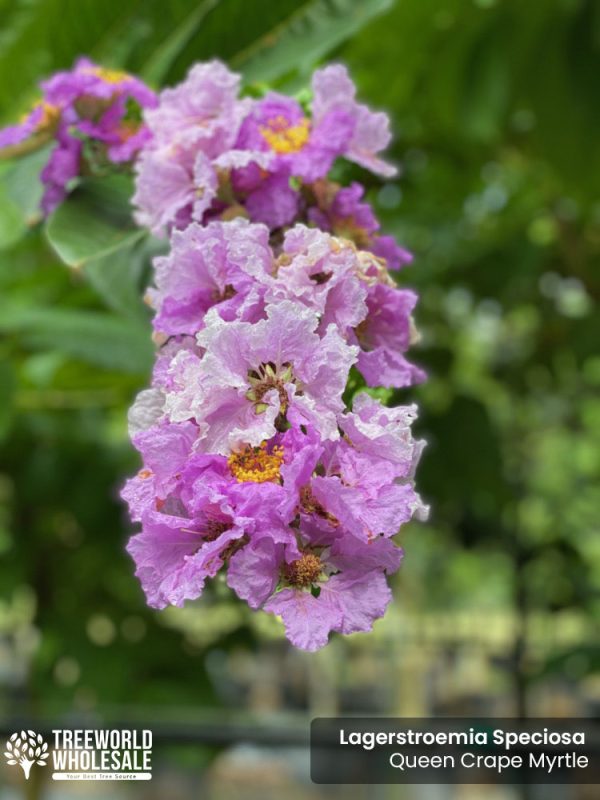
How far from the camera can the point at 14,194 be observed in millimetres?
986

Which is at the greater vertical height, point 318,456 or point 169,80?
point 169,80

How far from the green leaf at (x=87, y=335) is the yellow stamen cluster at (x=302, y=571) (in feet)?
2.03

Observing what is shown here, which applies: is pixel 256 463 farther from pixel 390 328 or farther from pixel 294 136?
pixel 294 136

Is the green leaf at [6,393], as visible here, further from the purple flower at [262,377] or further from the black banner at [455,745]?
the purple flower at [262,377]

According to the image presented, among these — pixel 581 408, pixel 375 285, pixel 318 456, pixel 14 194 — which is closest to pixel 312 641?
pixel 318 456

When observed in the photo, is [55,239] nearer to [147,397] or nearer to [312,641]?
[147,397]

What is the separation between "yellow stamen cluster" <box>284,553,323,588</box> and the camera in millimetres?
553

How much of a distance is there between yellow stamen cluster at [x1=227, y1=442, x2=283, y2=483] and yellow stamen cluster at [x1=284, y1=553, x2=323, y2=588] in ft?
0.17

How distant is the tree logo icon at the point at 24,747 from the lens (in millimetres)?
1233

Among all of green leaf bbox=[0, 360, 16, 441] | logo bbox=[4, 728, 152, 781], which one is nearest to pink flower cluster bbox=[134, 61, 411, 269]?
green leaf bbox=[0, 360, 16, 441]

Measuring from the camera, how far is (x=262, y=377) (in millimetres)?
597

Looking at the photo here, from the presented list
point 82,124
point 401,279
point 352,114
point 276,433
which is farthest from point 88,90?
point 401,279

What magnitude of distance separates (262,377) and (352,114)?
0.36 m

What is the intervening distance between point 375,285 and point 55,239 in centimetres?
29
